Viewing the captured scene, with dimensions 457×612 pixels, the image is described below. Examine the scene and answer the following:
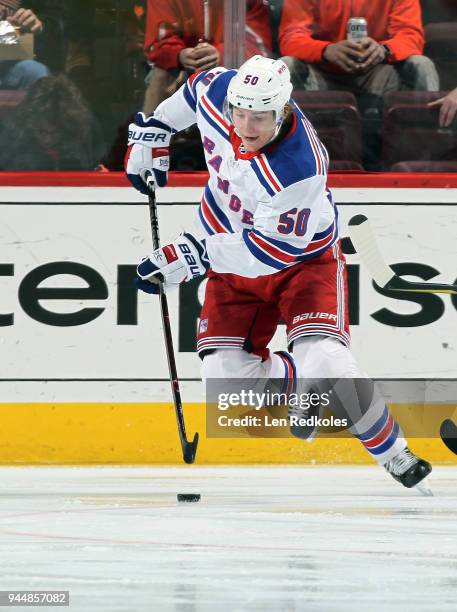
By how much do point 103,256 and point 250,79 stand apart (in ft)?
3.70

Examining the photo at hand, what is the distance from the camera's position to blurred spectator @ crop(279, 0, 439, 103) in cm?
445

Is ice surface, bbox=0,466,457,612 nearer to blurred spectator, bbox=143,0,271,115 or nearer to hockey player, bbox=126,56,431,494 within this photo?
hockey player, bbox=126,56,431,494

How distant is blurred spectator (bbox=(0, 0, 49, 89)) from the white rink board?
37cm

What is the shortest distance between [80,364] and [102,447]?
0.93ft

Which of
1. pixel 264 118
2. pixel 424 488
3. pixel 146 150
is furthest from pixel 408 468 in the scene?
pixel 146 150

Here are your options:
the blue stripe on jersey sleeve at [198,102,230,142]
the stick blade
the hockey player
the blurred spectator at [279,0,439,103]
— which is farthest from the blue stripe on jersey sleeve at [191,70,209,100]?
the stick blade

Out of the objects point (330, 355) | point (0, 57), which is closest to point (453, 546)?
point (330, 355)

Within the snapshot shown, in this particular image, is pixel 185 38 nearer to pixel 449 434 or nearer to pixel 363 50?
pixel 363 50

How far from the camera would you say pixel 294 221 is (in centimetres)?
361

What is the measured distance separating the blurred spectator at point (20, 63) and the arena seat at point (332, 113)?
87 centimetres

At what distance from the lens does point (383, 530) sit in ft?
10.6

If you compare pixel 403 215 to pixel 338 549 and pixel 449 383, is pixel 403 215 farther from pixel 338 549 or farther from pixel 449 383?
pixel 338 549

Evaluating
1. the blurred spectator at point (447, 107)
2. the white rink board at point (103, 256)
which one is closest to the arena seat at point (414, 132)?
the blurred spectator at point (447, 107)

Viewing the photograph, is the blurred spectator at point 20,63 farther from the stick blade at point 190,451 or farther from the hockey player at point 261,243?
the stick blade at point 190,451
